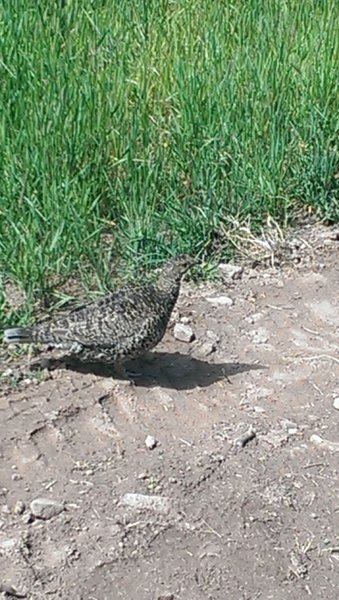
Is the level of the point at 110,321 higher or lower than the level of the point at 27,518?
higher

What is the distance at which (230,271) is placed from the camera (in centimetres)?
707

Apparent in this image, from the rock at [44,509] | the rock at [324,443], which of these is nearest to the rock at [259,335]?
the rock at [324,443]

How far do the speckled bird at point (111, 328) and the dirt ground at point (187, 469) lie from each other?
0.71 ft

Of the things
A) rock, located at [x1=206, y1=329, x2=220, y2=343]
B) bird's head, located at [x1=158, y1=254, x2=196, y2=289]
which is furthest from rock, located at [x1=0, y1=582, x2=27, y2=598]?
rock, located at [x1=206, y1=329, x2=220, y2=343]

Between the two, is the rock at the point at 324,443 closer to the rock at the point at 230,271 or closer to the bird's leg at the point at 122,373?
the bird's leg at the point at 122,373

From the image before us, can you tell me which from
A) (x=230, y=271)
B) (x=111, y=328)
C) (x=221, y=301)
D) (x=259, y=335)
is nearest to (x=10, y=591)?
(x=111, y=328)

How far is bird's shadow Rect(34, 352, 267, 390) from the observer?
19.7 feet

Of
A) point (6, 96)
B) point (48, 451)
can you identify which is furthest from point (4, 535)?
point (6, 96)

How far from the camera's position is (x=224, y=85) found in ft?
25.0

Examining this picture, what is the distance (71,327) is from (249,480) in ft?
3.58

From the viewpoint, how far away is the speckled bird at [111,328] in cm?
566

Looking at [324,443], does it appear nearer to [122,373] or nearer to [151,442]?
[151,442]

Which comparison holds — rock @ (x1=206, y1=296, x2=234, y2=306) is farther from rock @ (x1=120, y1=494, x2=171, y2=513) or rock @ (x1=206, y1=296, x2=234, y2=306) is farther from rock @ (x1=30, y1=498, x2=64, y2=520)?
rock @ (x1=30, y1=498, x2=64, y2=520)

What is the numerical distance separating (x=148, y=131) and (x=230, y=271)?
996 millimetres
